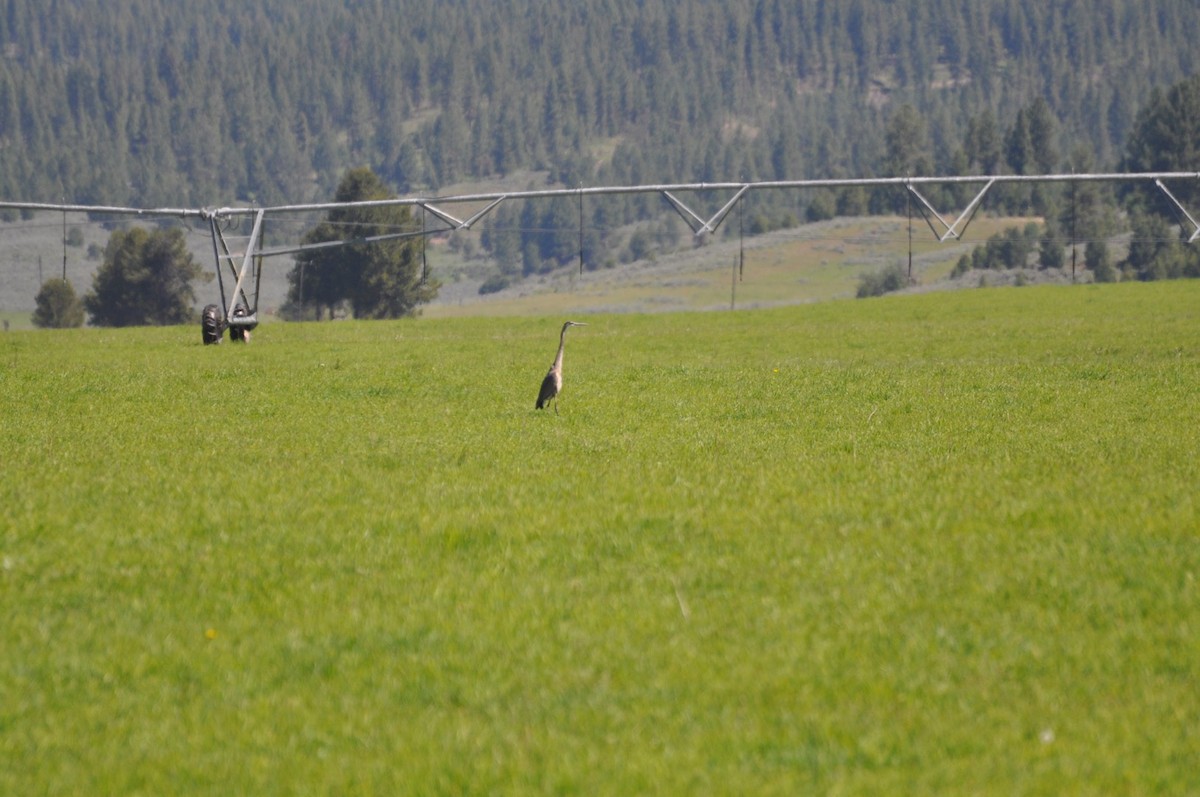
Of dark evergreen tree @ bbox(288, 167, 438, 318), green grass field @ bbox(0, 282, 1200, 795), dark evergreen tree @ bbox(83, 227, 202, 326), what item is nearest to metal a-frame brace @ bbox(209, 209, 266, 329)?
green grass field @ bbox(0, 282, 1200, 795)

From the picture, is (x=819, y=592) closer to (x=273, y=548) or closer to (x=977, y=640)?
(x=977, y=640)

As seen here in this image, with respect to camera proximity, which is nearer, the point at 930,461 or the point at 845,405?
the point at 930,461

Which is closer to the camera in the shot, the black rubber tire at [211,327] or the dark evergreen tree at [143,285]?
the black rubber tire at [211,327]

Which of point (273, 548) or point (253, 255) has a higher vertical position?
point (253, 255)

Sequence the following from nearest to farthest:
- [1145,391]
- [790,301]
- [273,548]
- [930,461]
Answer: [273,548]
[930,461]
[1145,391]
[790,301]

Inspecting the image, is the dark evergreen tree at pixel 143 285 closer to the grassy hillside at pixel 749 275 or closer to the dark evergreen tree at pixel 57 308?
the dark evergreen tree at pixel 57 308

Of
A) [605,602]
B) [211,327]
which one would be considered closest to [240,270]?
[211,327]

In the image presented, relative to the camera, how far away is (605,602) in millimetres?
9820

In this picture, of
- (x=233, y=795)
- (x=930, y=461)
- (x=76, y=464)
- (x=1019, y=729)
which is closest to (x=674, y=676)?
(x=1019, y=729)

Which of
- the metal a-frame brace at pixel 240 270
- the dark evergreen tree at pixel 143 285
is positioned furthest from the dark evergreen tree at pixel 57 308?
the metal a-frame brace at pixel 240 270

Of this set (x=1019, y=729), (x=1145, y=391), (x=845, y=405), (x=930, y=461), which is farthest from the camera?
(x=1145, y=391)

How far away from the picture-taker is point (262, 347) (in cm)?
3931

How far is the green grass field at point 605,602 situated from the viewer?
7.36 m

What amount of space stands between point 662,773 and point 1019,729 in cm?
182
